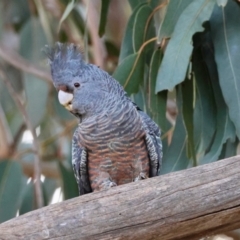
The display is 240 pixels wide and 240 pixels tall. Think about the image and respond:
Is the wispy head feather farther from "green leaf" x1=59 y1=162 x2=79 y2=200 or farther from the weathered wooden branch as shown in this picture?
"green leaf" x1=59 y1=162 x2=79 y2=200

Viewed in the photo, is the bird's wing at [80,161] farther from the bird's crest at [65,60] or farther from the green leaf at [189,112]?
the green leaf at [189,112]

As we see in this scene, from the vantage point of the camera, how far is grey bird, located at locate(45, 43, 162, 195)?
1913 mm

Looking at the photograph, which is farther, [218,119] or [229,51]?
[218,119]

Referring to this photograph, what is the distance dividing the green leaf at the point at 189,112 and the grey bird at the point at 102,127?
13 cm

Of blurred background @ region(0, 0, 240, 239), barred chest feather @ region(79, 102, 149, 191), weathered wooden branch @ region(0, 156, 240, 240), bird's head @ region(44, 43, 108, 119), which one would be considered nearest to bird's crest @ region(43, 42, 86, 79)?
bird's head @ region(44, 43, 108, 119)

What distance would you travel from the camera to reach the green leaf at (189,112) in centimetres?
208

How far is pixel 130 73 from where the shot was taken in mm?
2262

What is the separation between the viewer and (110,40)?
3250 mm

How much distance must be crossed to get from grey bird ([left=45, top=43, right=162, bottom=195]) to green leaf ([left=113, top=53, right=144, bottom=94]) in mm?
248

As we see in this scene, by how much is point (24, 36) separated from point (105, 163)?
3.66ft

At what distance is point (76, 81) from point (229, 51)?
1.67ft

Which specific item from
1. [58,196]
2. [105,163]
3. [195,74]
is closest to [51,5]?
[58,196]

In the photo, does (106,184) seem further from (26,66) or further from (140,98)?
(26,66)

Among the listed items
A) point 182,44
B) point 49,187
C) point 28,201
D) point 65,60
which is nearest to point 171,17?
point 182,44
